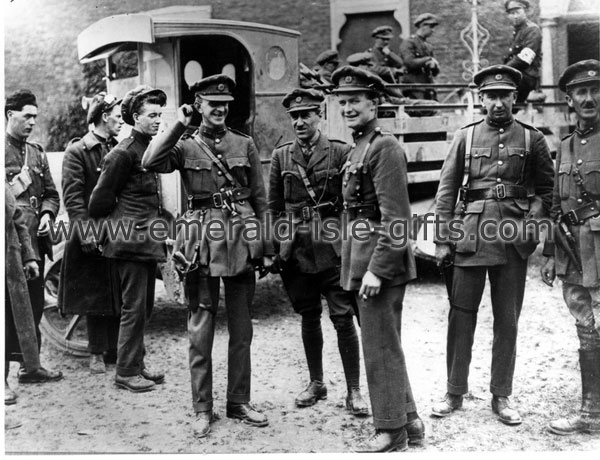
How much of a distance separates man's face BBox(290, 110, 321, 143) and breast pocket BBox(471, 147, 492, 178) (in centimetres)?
100

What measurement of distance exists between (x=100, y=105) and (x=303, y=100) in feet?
5.71

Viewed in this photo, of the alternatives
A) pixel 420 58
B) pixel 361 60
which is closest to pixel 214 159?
pixel 361 60

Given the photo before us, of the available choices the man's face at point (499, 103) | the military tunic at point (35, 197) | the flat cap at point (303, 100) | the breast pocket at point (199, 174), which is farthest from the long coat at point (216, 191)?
the man's face at point (499, 103)

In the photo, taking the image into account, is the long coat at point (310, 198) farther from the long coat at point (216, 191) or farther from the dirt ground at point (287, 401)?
the dirt ground at point (287, 401)

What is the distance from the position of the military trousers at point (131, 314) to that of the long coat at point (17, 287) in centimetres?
58

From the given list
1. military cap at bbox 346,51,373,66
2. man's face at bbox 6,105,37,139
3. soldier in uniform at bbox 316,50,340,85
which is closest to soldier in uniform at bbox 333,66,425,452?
man's face at bbox 6,105,37,139

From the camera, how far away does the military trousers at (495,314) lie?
398cm

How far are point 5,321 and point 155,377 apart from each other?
1.11 meters

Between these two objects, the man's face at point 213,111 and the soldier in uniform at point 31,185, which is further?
the soldier in uniform at point 31,185

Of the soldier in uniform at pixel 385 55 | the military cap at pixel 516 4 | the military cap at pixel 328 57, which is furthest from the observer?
the soldier in uniform at pixel 385 55

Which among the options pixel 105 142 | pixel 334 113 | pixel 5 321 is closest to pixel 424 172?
pixel 334 113

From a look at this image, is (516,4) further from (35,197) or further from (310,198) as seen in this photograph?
(35,197)

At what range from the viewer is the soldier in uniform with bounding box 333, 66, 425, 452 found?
3.36 meters

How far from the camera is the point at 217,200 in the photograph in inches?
154
